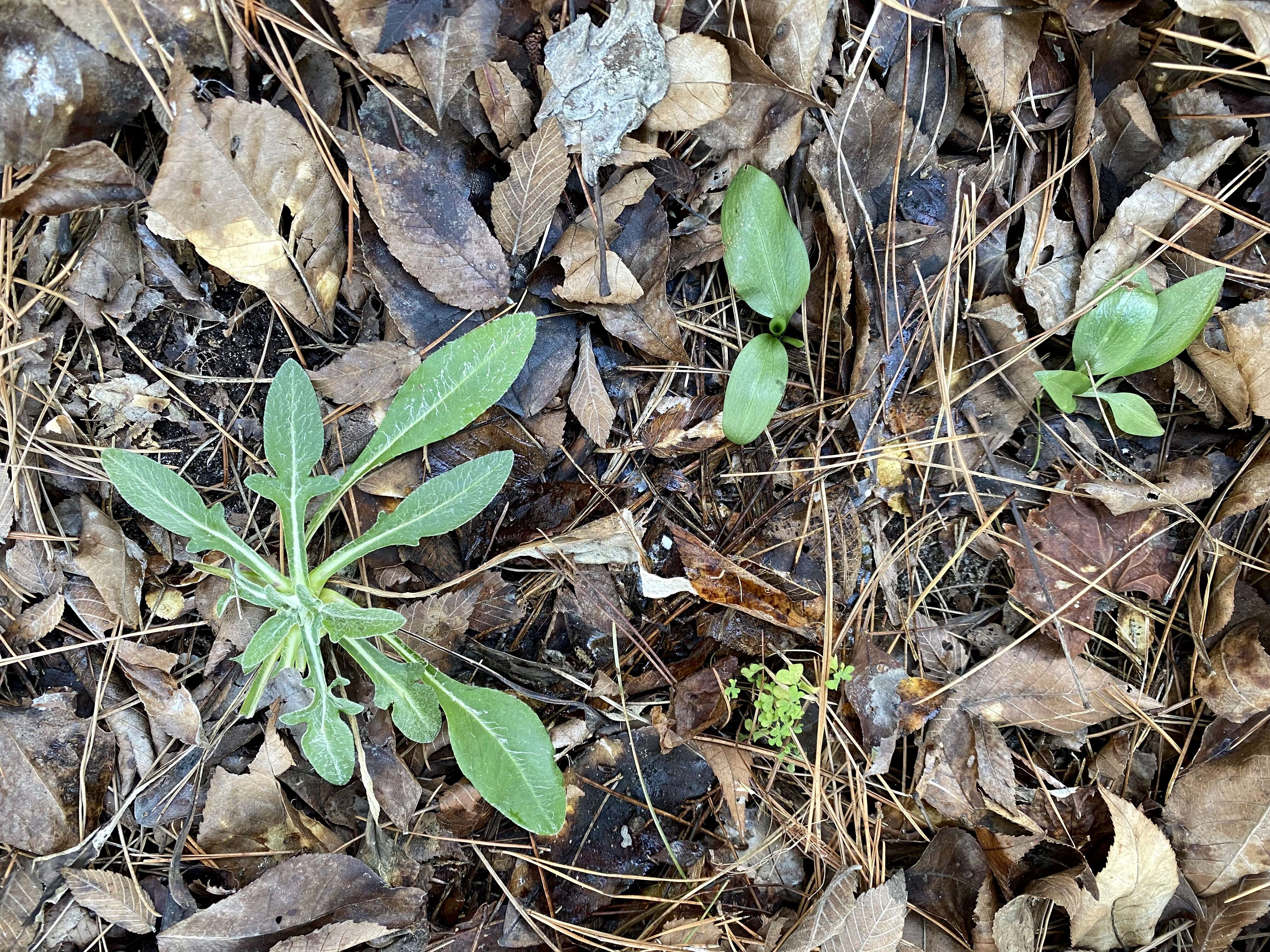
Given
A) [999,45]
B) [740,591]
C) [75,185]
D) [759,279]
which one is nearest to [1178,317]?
[999,45]

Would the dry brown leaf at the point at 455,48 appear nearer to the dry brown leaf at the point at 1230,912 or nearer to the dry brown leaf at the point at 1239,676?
the dry brown leaf at the point at 1239,676

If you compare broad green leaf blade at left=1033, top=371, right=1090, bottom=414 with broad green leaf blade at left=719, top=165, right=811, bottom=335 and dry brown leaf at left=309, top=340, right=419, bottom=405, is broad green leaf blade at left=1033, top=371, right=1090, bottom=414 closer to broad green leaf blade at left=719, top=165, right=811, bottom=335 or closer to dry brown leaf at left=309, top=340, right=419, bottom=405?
broad green leaf blade at left=719, top=165, right=811, bottom=335

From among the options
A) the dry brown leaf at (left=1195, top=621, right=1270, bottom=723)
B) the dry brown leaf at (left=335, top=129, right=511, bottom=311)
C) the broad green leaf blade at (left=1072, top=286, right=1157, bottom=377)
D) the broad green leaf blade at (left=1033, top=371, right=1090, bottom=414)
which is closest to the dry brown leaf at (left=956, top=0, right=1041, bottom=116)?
the broad green leaf blade at (left=1072, top=286, right=1157, bottom=377)

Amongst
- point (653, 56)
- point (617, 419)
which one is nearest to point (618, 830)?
point (617, 419)

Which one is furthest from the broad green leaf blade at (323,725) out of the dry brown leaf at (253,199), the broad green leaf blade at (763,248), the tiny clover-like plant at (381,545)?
the broad green leaf blade at (763,248)

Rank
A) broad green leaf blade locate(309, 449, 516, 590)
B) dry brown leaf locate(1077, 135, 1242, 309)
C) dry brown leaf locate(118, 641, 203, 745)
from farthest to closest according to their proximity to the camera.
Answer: dry brown leaf locate(1077, 135, 1242, 309) < dry brown leaf locate(118, 641, 203, 745) < broad green leaf blade locate(309, 449, 516, 590)

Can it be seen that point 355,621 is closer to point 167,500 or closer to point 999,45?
point 167,500
